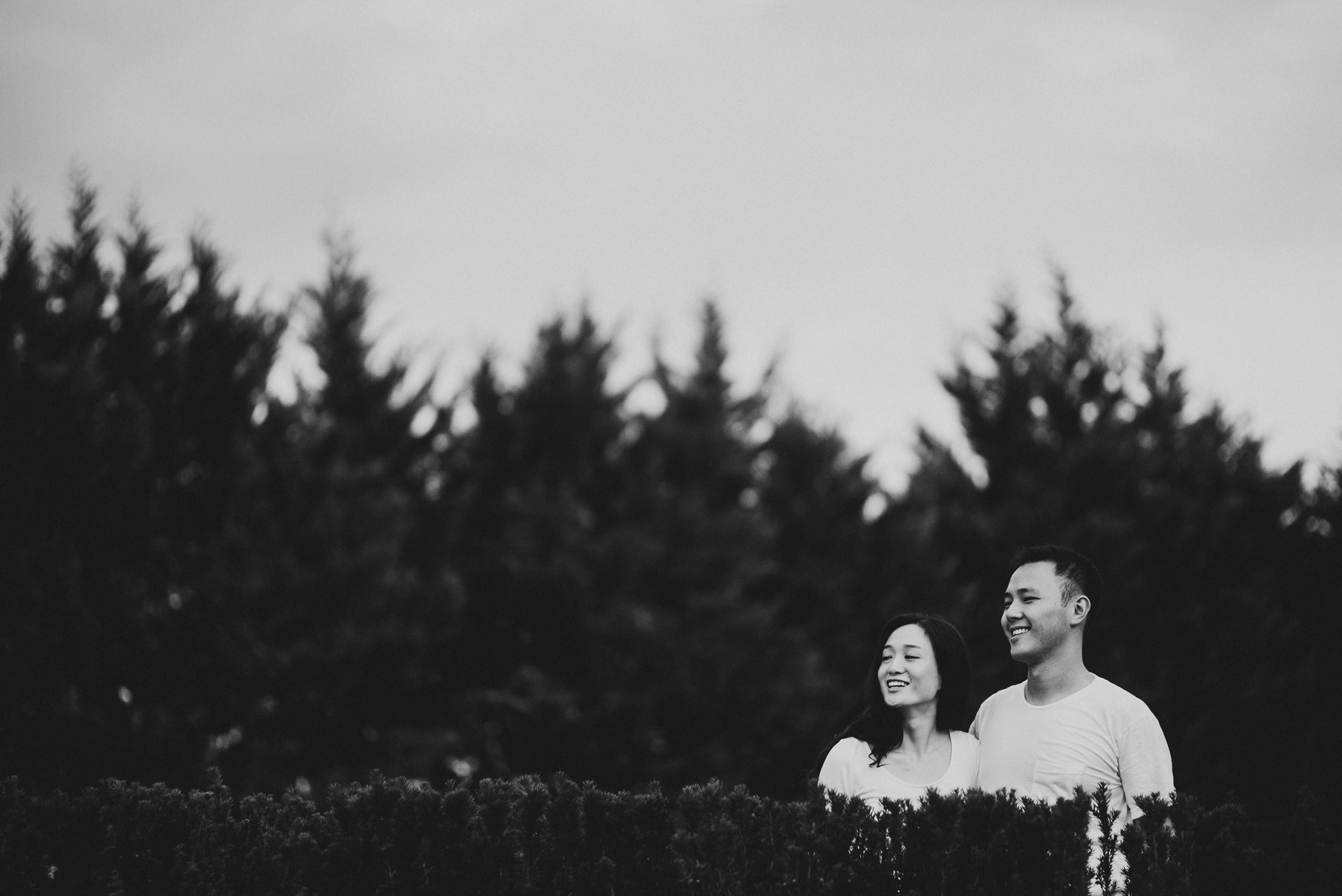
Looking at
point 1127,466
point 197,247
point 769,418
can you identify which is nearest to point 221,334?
point 197,247

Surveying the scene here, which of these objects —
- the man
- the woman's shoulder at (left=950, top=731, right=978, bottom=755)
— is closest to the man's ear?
the man

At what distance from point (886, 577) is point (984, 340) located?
5.06 meters

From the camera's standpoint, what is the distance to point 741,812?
4.38 meters

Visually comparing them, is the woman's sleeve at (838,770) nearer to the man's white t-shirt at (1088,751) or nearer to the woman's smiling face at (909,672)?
the woman's smiling face at (909,672)

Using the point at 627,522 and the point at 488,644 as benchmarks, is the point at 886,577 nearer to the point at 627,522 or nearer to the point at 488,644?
the point at 627,522

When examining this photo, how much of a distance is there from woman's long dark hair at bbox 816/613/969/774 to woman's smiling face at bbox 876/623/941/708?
41 mm

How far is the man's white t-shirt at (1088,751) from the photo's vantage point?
4.42m

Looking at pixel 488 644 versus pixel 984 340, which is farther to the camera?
pixel 984 340

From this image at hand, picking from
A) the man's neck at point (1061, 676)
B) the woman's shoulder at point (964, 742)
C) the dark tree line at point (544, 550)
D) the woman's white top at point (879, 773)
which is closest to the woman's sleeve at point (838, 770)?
the woman's white top at point (879, 773)

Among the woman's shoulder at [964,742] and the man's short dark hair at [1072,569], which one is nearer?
the man's short dark hair at [1072,569]

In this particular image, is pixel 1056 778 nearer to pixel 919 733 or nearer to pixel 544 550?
pixel 919 733

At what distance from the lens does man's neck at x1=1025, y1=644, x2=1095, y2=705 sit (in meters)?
4.74

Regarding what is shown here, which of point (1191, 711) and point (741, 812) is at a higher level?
point (1191, 711)

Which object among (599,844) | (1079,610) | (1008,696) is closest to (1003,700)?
(1008,696)
